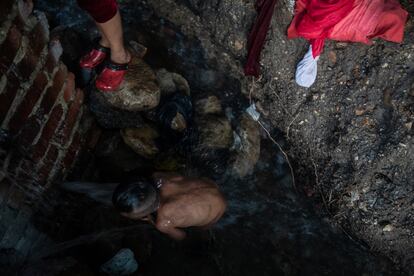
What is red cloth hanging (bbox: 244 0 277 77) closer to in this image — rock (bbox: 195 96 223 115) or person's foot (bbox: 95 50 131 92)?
rock (bbox: 195 96 223 115)

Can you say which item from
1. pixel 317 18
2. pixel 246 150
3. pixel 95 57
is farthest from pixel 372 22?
pixel 95 57

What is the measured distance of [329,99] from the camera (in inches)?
142

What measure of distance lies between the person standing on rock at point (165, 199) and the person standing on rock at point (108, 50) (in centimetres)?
86

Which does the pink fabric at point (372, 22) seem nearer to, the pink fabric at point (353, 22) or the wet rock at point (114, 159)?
the pink fabric at point (353, 22)

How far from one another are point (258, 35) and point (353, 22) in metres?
0.91

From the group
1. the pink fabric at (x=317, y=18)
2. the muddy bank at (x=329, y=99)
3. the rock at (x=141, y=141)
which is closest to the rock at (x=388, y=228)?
the muddy bank at (x=329, y=99)

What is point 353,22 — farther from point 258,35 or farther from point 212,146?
point 212,146

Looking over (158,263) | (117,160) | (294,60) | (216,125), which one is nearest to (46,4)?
(117,160)

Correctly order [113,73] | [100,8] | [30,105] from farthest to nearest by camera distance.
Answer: [113,73]
[100,8]
[30,105]

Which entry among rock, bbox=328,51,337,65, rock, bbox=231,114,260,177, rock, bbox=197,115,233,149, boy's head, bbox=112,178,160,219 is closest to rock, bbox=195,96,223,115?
rock, bbox=197,115,233,149

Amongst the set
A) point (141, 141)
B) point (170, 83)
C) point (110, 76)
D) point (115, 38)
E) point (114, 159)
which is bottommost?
point (114, 159)

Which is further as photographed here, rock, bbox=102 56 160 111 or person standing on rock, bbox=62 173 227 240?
rock, bbox=102 56 160 111

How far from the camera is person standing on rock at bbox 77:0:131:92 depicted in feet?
8.18

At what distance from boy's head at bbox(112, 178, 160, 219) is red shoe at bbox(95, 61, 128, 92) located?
89 cm
